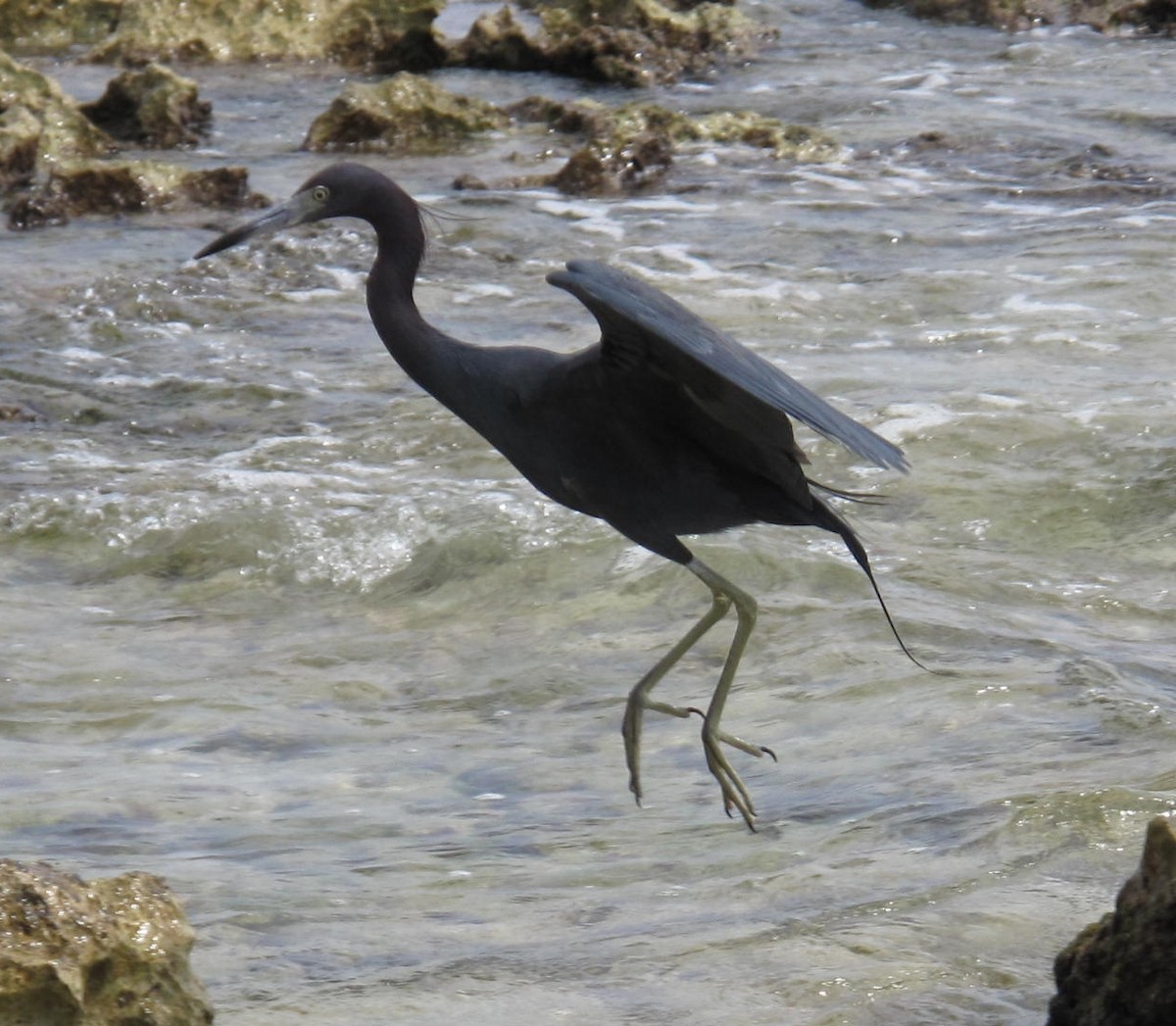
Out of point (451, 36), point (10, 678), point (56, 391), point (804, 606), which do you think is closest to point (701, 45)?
point (451, 36)

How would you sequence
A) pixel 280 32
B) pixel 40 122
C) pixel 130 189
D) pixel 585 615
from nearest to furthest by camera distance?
pixel 585 615 < pixel 130 189 < pixel 40 122 < pixel 280 32

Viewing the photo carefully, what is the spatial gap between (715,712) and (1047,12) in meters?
11.9

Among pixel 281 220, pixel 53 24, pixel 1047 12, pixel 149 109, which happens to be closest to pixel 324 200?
pixel 281 220

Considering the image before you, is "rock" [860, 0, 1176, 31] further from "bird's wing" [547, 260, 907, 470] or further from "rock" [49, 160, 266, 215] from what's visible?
"bird's wing" [547, 260, 907, 470]

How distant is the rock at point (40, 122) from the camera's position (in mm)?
10469

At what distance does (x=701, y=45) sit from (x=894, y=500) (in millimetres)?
7916

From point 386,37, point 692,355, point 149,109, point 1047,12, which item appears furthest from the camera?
point 1047,12

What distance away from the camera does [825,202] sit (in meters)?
10.4

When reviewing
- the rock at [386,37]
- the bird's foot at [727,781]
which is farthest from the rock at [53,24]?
the bird's foot at [727,781]

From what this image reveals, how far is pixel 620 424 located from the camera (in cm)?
412

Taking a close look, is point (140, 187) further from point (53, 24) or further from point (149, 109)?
point (53, 24)

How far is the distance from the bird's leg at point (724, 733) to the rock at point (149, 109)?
7.73 metres

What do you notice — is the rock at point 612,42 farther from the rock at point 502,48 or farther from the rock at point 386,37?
the rock at point 386,37

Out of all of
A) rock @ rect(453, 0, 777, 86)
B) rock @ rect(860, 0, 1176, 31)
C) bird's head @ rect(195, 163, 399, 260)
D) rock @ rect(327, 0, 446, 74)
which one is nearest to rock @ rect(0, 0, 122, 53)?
rock @ rect(327, 0, 446, 74)
